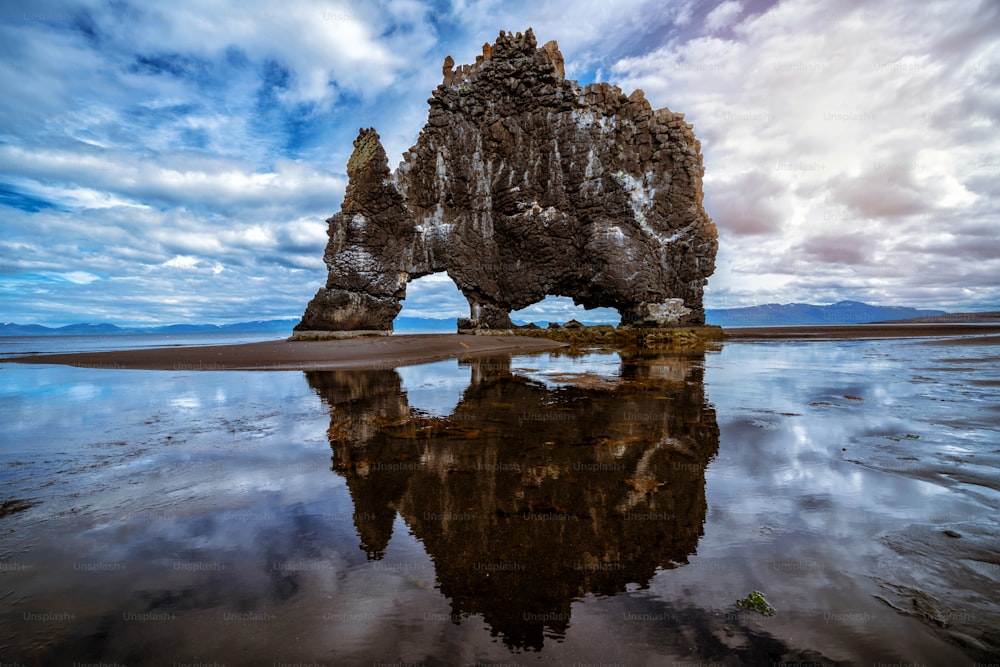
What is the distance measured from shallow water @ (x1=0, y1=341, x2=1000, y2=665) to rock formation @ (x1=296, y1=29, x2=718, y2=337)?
32.5 m

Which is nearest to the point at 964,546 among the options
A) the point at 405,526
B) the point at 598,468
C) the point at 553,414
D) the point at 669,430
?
the point at 598,468

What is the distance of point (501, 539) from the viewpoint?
330 cm

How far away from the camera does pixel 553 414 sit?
779cm

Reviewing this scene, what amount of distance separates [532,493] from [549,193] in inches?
1497

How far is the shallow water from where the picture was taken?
2.21 meters

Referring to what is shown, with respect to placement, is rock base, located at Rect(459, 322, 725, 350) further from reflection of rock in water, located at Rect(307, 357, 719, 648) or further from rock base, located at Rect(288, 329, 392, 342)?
reflection of rock in water, located at Rect(307, 357, 719, 648)

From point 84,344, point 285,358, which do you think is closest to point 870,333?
point 285,358

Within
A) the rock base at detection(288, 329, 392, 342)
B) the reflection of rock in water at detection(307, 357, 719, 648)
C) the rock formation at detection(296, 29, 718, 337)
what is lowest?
the reflection of rock in water at detection(307, 357, 719, 648)

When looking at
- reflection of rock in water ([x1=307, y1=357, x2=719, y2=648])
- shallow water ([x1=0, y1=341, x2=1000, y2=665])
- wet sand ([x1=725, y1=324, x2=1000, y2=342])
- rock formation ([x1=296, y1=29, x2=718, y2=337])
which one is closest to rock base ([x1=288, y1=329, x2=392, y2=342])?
rock formation ([x1=296, y1=29, x2=718, y2=337])

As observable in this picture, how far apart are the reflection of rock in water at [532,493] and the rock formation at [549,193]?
31.8m

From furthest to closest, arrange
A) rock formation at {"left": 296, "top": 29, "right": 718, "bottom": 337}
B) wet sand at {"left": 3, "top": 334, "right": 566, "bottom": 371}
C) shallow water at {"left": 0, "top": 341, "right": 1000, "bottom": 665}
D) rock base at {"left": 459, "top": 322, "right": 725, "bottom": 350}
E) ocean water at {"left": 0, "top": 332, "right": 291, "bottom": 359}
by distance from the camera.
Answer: rock formation at {"left": 296, "top": 29, "right": 718, "bottom": 337} → ocean water at {"left": 0, "top": 332, "right": 291, "bottom": 359} → rock base at {"left": 459, "top": 322, "right": 725, "bottom": 350} → wet sand at {"left": 3, "top": 334, "right": 566, "bottom": 371} → shallow water at {"left": 0, "top": 341, "right": 1000, "bottom": 665}

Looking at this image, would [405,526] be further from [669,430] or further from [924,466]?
[924,466]

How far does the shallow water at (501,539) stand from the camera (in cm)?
221

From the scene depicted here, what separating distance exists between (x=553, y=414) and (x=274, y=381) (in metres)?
9.10
